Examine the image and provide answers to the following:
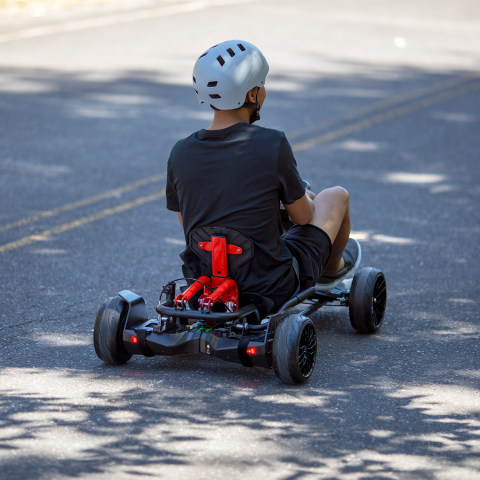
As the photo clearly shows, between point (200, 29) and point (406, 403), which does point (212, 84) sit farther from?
point (200, 29)

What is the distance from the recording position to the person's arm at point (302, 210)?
5086 millimetres

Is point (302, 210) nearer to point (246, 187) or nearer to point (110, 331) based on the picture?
point (246, 187)

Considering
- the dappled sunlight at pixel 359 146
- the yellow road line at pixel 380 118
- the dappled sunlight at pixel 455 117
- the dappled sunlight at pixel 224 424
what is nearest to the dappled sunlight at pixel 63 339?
the dappled sunlight at pixel 224 424

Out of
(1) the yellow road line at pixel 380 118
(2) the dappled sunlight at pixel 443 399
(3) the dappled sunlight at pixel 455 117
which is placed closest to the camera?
(2) the dappled sunlight at pixel 443 399

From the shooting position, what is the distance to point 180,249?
736 centimetres

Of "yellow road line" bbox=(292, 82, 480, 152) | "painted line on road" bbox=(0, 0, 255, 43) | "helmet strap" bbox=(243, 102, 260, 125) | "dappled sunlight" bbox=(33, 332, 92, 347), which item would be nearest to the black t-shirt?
"helmet strap" bbox=(243, 102, 260, 125)

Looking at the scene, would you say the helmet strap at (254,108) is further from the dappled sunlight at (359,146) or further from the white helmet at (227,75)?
the dappled sunlight at (359,146)

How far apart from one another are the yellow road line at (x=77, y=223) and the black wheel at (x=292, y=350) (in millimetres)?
3144

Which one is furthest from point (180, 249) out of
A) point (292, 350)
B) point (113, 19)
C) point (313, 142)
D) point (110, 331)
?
point (113, 19)

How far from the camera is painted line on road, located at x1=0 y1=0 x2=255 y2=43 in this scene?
1689 centimetres

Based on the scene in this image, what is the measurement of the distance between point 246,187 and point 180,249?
2.54m

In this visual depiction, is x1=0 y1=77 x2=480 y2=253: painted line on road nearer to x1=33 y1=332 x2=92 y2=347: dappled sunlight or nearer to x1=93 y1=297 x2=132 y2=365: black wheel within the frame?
x1=33 y1=332 x2=92 y2=347: dappled sunlight

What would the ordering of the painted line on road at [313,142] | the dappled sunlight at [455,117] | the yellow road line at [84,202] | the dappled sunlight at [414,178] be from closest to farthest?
the painted line on road at [313,142], the yellow road line at [84,202], the dappled sunlight at [414,178], the dappled sunlight at [455,117]

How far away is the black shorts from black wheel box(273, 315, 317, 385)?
45 cm
